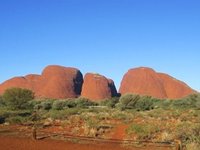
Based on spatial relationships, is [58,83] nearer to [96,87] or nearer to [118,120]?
[96,87]

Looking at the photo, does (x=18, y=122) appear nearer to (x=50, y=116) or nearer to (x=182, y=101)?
(x=50, y=116)

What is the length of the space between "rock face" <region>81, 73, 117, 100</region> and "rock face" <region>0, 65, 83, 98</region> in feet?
7.89

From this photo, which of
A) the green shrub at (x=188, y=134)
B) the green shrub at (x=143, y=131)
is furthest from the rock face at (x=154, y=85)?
the green shrub at (x=188, y=134)

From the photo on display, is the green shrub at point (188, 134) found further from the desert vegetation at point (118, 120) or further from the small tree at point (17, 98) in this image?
the small tree at point (17, 98)

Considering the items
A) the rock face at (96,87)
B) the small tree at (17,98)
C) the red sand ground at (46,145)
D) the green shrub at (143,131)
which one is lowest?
the red sand ground at (46,145)

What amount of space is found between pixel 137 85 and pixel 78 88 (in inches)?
612

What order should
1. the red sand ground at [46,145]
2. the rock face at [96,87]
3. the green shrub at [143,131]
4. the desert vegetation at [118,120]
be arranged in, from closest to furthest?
the red sand ground at [46,145] → the desert vegetation at [118,120] → the green shrub at [143,131] → the rock face at [96,87]

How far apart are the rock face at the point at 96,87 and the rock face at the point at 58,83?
7.89 ft

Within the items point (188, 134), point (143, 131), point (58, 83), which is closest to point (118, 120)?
point (143, 131)

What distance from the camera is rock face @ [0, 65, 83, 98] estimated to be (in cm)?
10731

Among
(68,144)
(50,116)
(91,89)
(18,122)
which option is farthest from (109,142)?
(91,89)

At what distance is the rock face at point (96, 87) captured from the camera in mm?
107450

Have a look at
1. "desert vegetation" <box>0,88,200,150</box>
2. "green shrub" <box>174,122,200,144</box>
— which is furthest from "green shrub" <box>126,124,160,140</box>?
"green shrub" <box>174,122,200,144</box>

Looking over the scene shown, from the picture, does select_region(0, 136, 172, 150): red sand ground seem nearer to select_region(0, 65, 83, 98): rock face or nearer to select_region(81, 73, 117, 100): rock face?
→ select_region(0, 65, 83, 98): rock face
